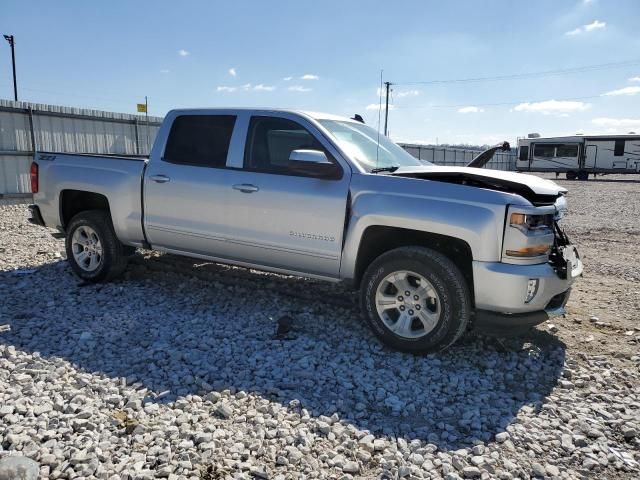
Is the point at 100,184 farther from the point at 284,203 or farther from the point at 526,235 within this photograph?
the point at 526,235

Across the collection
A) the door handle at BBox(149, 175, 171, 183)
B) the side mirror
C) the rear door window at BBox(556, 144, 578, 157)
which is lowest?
the door handle at BBox(149, 175, 171, 183)

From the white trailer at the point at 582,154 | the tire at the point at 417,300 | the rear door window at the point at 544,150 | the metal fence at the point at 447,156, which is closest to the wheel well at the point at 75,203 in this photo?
the tire at the point at 417,300

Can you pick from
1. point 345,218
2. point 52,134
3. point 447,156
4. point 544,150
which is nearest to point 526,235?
point 345,218

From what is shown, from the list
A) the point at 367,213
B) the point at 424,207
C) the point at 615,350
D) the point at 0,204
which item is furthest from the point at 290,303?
the point at 0,204

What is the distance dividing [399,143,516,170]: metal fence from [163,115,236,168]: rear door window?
2308cm

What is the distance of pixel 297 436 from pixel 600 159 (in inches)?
1366

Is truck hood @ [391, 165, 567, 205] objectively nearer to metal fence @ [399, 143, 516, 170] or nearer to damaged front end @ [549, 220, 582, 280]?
damaged front end @ [549, 220, 582, 280]

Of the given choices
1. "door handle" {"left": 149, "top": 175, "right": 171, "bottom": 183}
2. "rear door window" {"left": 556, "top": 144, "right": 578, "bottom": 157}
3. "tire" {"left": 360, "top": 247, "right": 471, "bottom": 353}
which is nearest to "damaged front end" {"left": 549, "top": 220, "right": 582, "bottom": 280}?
"tire" {"left": 360, "top": 247, "right": 471, "bottom": 353}

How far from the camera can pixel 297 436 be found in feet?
9.86

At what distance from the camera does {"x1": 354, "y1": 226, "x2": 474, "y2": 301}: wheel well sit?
4.20 m

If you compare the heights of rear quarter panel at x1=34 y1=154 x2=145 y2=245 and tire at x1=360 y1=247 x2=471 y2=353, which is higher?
rear quarter panel at x1=34 y1=154 x2=145 y2=245

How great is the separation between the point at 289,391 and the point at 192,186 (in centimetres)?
247

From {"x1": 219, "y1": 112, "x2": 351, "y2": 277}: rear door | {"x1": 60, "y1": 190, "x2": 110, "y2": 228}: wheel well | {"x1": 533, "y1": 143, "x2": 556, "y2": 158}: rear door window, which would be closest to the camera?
{"x1": 219, "y1": 112, "x2": 351, "y2": 277}: rear door

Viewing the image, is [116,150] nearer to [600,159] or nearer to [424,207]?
[424,207]
